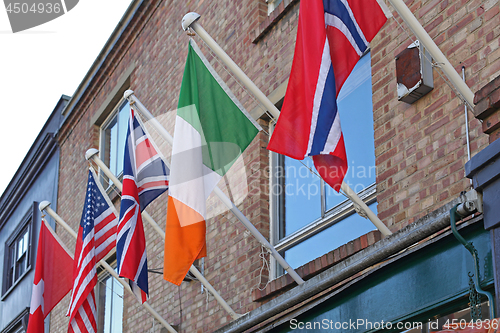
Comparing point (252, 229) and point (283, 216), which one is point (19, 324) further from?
point (252, 229)

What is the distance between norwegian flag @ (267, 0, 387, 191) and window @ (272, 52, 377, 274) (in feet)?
Answer: 4.44

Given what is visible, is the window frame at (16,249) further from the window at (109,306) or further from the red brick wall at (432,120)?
the red brick wall at (432,120)

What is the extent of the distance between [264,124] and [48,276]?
3751 millimetres

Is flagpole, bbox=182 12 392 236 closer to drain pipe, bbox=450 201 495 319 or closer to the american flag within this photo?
drain pipe, bbox=450 201 495 319

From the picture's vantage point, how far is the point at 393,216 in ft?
18.0

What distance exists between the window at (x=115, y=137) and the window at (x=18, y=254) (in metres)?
4.64

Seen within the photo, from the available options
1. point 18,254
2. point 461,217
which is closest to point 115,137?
point 18,254

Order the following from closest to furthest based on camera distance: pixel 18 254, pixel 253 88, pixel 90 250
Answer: pixel 253 88 < pixel 90 250 < pixel 18 254

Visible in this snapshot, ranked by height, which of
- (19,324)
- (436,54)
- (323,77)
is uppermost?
(19,324)

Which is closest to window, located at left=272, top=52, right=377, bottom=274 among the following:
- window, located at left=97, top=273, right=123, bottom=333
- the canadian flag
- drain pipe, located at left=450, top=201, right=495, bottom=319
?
drain pipe, located at left=450, top=201, right=495, bottom=319

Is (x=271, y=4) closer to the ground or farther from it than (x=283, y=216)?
farther from it

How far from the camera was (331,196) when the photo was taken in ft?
21.7

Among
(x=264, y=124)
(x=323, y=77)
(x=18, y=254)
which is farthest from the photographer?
(x=18, y=254)

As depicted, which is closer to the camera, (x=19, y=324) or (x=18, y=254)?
(x=19, y=324)
